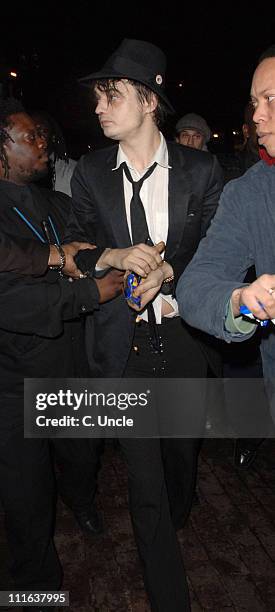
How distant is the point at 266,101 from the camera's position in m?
1.72

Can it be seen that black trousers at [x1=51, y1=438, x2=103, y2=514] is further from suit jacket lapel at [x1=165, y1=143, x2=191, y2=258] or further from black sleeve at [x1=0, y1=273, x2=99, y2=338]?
suit jacket lapel at [x1=165, y1=143, x2=191, y2=258]

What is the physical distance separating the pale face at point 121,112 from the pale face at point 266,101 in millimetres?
919

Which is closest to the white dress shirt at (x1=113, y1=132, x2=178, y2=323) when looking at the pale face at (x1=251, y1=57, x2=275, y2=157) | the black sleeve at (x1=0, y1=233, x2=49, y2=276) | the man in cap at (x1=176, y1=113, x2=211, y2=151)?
the black sleeve at (x1=0, y1=233, x2=49, y2=276)

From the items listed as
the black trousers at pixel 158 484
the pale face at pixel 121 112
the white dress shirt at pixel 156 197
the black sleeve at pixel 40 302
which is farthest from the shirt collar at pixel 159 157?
the black trousers at pixel 158 484

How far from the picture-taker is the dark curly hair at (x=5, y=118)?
2.59 meters

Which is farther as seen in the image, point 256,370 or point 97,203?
point 256,370

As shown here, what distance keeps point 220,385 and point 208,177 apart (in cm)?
272

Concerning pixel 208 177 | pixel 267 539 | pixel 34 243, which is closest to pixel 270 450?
pixel 267 539

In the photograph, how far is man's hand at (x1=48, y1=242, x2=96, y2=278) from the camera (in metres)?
2.53

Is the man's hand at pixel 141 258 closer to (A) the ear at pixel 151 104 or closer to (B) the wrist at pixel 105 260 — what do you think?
(B) the wrist at pixel 105 260

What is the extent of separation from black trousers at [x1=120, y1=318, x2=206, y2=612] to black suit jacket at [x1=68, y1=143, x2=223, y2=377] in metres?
0.12

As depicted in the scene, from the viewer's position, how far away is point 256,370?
14.6 ft

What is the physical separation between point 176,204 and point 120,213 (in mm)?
301

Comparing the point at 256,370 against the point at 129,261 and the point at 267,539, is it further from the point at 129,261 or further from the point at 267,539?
the point at 129,261
